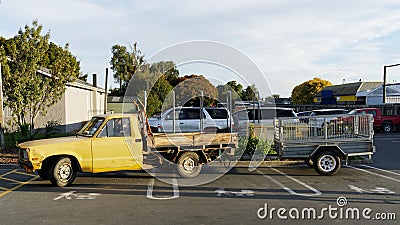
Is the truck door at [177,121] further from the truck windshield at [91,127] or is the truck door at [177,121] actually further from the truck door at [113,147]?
the truck door at [113,147]

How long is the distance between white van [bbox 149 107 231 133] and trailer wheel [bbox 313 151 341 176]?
23.8 feet

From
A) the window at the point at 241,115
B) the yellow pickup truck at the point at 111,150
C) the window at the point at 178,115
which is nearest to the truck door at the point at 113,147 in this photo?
the yellow pickup truck at the point at 111,150

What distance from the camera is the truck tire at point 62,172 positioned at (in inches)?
Result: 381

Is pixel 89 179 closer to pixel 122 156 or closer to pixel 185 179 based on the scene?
pixel 122 156

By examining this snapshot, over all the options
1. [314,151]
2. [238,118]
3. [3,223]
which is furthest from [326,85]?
[3,223]

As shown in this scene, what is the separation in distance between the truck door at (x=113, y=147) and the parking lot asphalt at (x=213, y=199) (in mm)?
529

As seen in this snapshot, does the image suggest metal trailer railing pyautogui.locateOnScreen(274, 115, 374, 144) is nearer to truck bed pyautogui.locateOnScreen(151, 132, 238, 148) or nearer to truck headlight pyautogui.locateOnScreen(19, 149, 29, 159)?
truck bed pyautogui.locateOnScreen(151, 132, 238, 148)

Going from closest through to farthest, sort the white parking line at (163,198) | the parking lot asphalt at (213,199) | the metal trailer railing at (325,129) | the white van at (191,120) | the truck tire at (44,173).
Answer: the parking lot asphalt at (213,199) → the white parking line at (163,198) → the truck tire at (44,173) → the metal trailer railing at (325,129) → the white van at (191,120)

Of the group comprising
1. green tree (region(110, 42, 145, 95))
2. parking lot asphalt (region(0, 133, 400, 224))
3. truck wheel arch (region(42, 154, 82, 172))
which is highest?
green tree (region(110, 42, 145, 95))

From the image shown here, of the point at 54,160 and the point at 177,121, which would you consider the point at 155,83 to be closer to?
the point at 177,121

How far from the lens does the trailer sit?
37.1ft

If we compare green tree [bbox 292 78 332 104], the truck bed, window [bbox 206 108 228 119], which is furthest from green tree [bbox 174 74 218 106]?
green tree [bbox 292 78 332 104]

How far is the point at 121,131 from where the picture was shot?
404 inches

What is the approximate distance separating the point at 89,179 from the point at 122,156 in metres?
1.49
